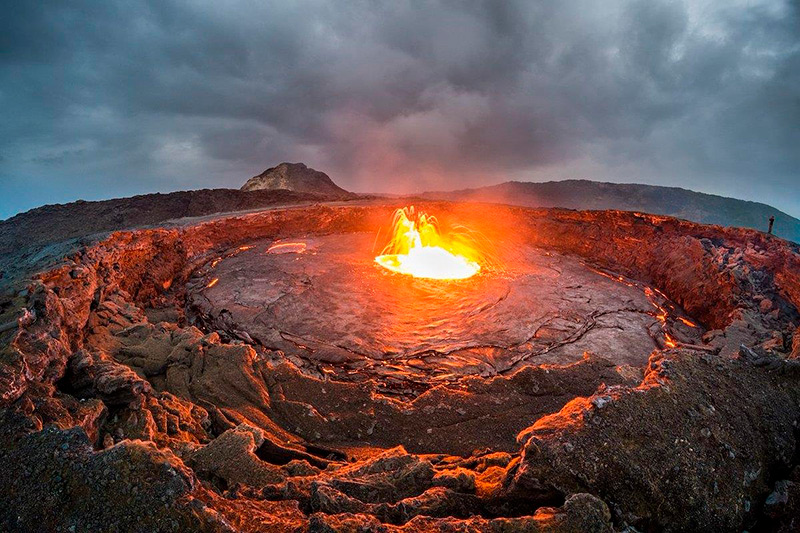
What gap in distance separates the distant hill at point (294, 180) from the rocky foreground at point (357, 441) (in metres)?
35.0

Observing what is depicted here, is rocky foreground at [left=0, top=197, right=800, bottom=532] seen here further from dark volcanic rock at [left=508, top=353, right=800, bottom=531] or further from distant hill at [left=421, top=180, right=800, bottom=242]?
distant hill at [left=421, top=180, right=800, bottom=242]

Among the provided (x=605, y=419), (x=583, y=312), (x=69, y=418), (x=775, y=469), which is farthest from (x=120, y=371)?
(x=583, y=312)

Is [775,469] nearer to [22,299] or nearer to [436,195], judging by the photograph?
[22,299]

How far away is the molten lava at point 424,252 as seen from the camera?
13.1 metres

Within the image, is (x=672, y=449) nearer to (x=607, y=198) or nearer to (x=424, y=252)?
(x=424, y=252)

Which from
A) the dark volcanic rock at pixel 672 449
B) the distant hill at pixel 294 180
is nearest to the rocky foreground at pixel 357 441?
the dark volcanic rock at pixel 672 449

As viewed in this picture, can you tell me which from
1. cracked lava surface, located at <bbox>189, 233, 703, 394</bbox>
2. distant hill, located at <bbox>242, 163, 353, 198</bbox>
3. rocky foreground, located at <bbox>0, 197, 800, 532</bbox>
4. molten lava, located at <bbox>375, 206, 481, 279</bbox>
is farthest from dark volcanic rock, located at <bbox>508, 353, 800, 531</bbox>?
distant hill, located at <bbox>242, 163, 353, 198</bbox>

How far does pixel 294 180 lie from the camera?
137 ft

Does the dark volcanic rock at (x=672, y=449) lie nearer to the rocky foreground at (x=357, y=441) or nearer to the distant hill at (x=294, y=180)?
the rocky foreground at (x=357, y=441)

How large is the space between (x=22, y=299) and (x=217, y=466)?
4.44 metres

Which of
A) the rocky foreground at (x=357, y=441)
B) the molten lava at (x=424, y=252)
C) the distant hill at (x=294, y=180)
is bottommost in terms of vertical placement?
the rocky foreground at (x=357, y=441)

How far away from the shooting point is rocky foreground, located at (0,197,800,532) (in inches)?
103

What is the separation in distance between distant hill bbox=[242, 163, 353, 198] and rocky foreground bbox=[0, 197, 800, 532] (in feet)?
115

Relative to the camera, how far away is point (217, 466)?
358 cm
